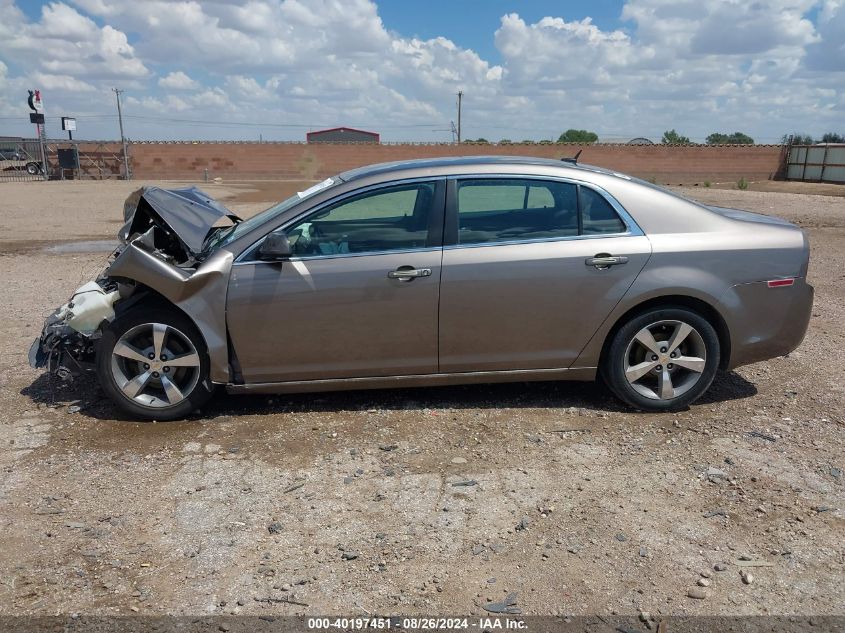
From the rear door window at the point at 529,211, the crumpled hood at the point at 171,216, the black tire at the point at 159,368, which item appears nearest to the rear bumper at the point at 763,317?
the rear door window at the point at 529,211

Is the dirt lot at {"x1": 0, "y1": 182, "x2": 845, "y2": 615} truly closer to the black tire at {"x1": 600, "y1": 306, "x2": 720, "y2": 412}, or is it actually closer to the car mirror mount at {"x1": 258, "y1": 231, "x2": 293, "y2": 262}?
the black tire at {"x1": 600, "y1": 306, "x2": 720, "y2": 412}

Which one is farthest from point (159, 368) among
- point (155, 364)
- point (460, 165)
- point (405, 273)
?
point (460, 165)

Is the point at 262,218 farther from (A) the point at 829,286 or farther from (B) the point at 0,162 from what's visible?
(B) the point at 0,162

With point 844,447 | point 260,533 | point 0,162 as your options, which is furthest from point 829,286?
point 0,162

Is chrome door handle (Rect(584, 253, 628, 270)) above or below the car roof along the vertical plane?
below

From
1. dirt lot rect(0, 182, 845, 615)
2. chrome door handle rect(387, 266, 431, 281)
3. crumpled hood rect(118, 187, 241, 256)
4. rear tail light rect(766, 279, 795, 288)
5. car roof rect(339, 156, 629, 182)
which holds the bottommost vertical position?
dirt lot rect(0, 182, 845, 615)

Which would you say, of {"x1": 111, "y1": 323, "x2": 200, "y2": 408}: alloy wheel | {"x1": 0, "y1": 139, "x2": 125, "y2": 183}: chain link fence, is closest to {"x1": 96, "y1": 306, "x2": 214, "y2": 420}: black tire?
{"x1": 111, "y1": 323, "x2": 200, "y2": 408}: alloy wheel

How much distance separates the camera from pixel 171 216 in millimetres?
4898

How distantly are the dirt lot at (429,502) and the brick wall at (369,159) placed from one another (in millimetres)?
40243

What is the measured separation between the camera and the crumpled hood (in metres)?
4.83

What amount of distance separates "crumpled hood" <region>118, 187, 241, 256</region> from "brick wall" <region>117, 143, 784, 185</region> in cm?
3924

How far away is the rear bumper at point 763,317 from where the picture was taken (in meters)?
4.67

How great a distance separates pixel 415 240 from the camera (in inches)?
180

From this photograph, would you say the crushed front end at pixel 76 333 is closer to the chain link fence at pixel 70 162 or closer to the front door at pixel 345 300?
the front door at pixel 345 300
